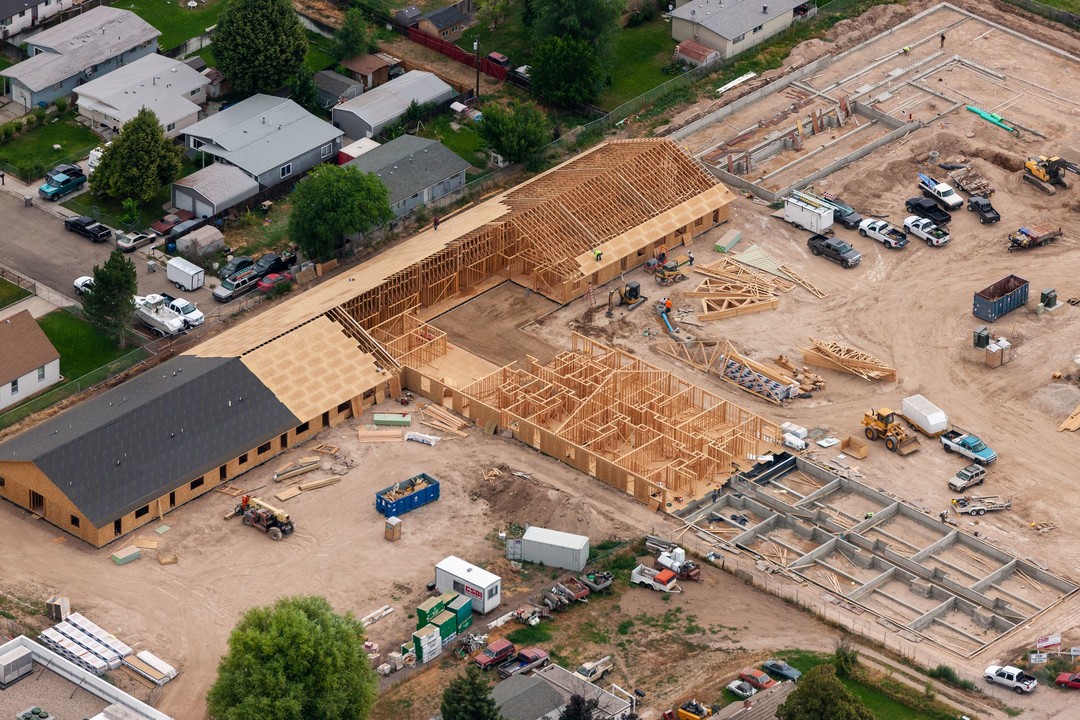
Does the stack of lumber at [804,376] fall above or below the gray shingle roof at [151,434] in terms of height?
below

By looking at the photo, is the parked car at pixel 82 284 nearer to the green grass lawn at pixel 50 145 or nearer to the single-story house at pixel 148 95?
the green grass lawn at pixel 50 145

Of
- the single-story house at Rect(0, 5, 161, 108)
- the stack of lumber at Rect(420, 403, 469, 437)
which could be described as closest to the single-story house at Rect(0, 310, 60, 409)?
the stack of lumber at Rect(420, 403, 469, 437)

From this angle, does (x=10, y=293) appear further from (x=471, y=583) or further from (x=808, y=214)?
(x=808, y=214)

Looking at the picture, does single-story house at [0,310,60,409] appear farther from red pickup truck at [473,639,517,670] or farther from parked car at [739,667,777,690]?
parked car at [739,667,777,690]

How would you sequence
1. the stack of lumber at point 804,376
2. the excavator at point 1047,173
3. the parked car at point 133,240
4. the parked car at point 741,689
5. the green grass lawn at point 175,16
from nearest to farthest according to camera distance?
the parked car at point 741,689 < the stack of lumber at point 804,376 < the parked car at point 133,240 < the excavator at point 1047,173 < the green grass lawn at point 175,16

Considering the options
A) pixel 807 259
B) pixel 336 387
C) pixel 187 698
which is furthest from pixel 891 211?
pixel 187 698

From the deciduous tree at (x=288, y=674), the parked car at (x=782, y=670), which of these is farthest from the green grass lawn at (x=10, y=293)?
the parked car at (x=782, y=670)
